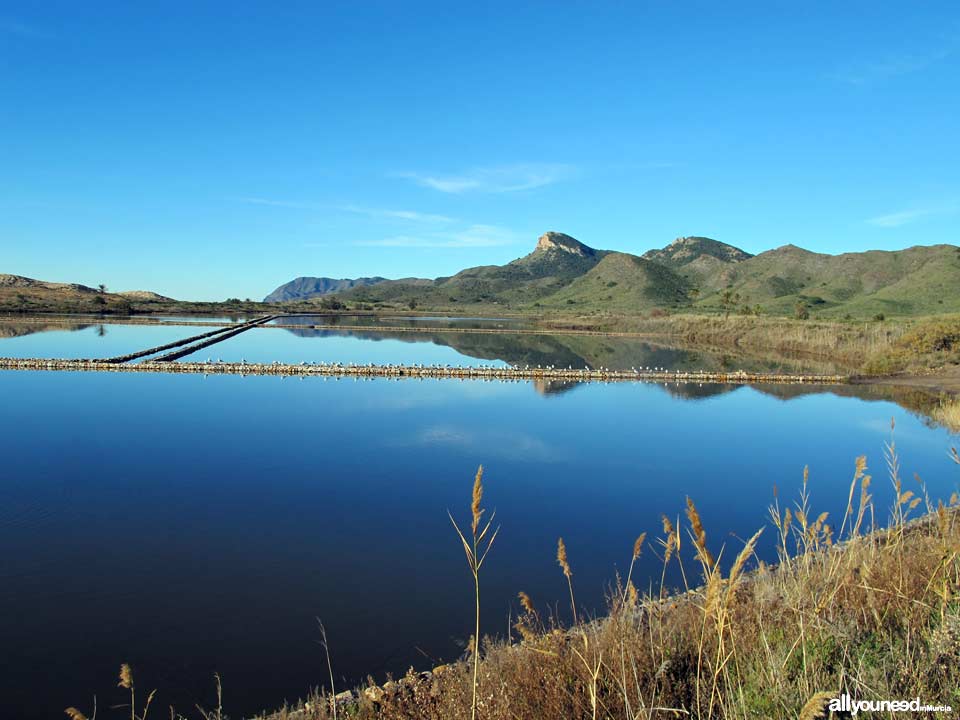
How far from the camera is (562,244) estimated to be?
616ft

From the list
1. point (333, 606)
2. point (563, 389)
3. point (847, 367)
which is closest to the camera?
point (333, 606)

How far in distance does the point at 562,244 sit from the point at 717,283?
Answer: 7969 cm

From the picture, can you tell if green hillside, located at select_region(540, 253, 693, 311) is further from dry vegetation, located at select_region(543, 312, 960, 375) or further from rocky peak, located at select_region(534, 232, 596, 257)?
rocky peak, located at select_region(534, 232, 596, 257)

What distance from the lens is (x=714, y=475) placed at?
1352cm

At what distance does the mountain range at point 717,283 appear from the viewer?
66250 mm

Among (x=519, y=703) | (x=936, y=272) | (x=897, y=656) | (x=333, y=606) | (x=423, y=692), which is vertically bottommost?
(x=333, y=606)

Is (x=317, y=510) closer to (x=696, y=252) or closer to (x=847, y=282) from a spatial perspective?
(x=847, y=282)

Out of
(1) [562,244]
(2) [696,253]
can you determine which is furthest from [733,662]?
(1) [562,244]

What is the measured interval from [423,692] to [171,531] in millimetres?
6492

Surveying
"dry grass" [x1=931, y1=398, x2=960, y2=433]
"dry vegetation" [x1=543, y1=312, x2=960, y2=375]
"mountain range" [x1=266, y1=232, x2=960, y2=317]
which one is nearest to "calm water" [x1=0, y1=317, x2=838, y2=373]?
"dry vegetation" [x1=543, y1=312, x2=960, y2=375]

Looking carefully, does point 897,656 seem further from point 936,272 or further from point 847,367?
point 936,272

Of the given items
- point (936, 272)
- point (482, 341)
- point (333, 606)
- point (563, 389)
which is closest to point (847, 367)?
point (563, 389)

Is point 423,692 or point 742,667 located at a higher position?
point 742,667

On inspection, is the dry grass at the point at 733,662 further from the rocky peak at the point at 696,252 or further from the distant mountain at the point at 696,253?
the rocky peak at the point at 696,252
